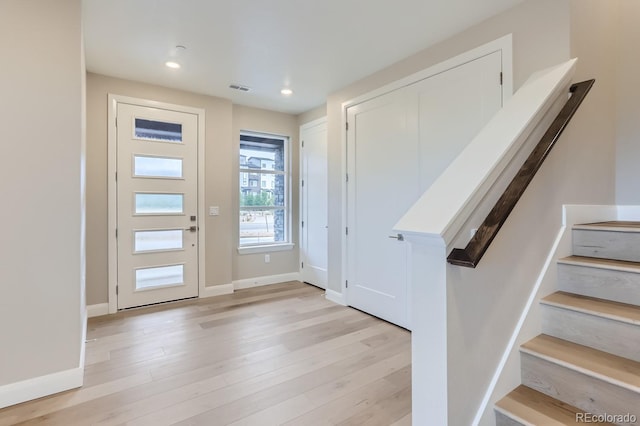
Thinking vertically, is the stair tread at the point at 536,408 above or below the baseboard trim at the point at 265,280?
above

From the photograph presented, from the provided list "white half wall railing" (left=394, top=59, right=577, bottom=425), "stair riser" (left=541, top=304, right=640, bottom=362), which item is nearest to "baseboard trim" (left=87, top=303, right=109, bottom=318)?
"white half wall railing" (left=394, top=59, right=577, bottom=425)

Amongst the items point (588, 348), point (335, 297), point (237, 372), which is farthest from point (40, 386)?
point (588, 348)

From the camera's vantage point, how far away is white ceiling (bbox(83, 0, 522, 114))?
2221 millimetres

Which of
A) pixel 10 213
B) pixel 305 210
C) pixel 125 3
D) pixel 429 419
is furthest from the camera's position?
pixel 305 210

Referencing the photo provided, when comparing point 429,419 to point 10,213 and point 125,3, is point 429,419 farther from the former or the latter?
point 125,3

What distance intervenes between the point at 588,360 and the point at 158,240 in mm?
3973

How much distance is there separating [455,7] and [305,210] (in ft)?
10.5

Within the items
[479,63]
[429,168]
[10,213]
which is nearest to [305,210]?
[429,168]

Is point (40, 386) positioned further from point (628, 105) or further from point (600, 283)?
point (628, 105)

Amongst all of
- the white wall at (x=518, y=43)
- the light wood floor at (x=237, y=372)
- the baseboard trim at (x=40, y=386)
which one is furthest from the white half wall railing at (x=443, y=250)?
the baseboard trim at (x=40, y=386)

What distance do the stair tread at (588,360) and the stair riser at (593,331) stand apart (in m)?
0.03

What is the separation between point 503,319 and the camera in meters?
1.44

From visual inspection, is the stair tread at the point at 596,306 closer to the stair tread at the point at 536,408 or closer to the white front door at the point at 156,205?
the stair tread at the point at 536,408

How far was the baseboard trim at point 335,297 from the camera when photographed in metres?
3.73
